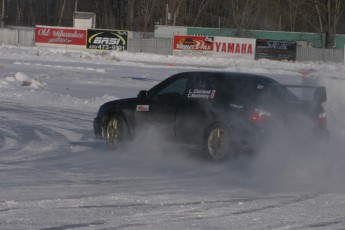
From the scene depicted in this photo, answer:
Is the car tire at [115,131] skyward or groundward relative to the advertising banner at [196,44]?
groundward

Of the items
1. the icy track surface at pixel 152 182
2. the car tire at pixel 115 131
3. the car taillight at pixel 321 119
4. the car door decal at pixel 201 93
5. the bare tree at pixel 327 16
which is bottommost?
the icy track surface at pixel 152 182

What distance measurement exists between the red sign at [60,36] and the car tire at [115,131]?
43853 millimetres

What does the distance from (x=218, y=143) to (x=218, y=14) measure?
268ft

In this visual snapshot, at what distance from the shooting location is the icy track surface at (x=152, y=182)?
7.52 meters

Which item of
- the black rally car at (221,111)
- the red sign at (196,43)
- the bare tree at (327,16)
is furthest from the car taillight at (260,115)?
the bare tree at (327,16)

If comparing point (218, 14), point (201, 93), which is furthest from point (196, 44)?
point (201, 93)

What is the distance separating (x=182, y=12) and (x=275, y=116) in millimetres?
77374

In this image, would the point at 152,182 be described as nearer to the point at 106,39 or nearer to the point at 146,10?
the point at 106,39

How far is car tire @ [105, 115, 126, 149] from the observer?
1334 cm

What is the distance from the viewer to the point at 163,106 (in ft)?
41.5

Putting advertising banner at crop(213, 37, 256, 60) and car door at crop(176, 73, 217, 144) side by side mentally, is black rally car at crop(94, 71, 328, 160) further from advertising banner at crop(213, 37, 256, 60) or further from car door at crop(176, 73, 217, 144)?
advertising banner at crop(213, 37, 256, 60)

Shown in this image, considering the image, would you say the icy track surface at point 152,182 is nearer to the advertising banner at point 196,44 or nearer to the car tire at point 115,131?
the car tire at point 115,131

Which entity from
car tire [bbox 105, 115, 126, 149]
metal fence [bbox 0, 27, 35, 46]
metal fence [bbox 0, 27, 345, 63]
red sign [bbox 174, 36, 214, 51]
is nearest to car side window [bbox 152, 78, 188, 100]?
car tire [bbox 105, 115, 126, 149]

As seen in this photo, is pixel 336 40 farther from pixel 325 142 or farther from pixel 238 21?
pixel 325 142
